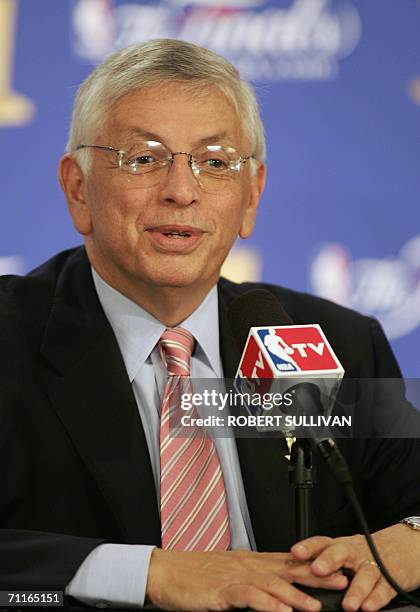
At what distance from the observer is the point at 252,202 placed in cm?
249

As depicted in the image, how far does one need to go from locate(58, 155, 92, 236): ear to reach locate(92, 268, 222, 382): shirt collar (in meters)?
0.12

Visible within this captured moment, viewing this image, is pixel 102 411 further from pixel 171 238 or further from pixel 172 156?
pixel 172 156

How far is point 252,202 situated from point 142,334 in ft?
1.51

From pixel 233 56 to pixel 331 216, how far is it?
537 millimetres

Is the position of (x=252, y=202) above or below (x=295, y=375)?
above

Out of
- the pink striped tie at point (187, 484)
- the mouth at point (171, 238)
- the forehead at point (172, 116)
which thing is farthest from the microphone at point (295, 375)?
the forehead at point (172, 116)

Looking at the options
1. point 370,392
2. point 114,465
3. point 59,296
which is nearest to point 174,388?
point 114,465

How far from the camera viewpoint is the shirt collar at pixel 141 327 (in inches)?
88.9

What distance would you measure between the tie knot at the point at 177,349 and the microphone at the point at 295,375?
0.61m

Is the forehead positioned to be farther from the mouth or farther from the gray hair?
the mouth

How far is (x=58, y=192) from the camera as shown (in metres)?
2.87

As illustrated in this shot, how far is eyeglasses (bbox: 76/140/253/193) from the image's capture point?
2.21m

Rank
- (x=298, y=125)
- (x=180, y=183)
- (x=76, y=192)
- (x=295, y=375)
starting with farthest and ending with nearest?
(x=298, y=125)
(x=76, y=192)
(x=180, y=183)
(x=295, y=375)

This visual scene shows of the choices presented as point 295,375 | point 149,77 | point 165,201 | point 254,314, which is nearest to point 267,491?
point 254,314
